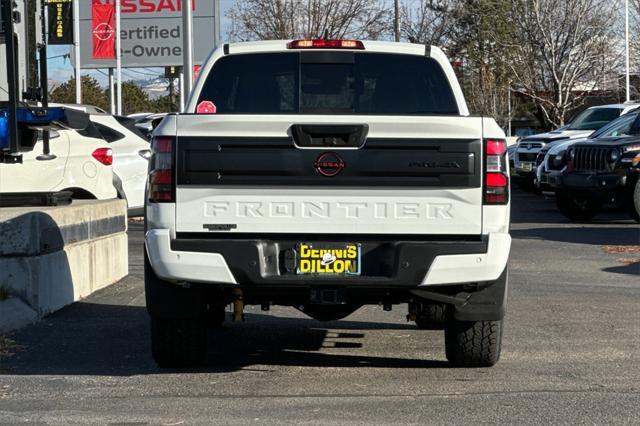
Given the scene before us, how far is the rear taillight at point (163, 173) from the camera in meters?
7.23

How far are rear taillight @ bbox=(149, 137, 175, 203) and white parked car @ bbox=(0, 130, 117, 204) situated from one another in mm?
6153

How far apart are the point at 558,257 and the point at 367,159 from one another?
28.4 ft

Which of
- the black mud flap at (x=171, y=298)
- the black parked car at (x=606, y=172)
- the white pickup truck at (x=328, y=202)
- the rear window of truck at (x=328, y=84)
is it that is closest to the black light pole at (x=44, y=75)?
the rear window of truck at (x=328, y=84)

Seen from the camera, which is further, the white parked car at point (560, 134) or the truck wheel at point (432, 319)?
the white parked car at point (560, 134)

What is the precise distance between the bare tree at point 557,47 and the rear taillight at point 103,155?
32.3 m

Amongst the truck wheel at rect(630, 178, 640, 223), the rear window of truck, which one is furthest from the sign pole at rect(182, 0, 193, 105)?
the rear window of truck

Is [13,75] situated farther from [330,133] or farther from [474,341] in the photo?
[474,341]

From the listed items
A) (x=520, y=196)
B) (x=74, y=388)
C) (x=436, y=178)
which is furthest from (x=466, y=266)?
(x=520, y=196)

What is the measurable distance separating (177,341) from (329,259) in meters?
1.15

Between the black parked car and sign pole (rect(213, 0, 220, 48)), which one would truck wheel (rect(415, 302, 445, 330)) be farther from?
sign pole (rect(213, 0, 220, 48))

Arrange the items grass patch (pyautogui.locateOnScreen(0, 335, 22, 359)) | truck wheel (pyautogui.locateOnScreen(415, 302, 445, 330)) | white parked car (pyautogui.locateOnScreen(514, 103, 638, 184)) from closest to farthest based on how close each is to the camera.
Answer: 1. grass patch (pyautogui.locateOnScreen(0, 335, 22, 359))
2. truck wheel (pyautogui.locateOnScreen(415, 302, 445, 330))
3. white parked car (pyautogui.locateOnScreen(514, 103, 638, 184))

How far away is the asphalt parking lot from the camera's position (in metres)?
6.69

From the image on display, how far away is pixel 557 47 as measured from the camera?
46.3 m

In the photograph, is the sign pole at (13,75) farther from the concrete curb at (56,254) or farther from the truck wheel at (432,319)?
the truck wheel at (432,319)
